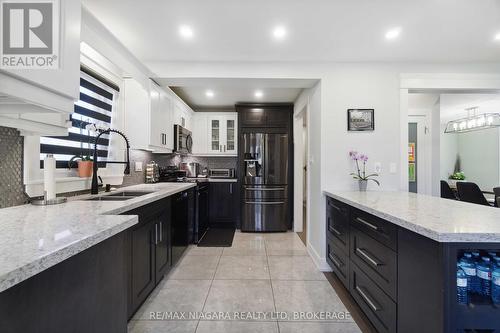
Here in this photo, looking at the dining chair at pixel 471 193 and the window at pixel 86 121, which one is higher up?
the window at pixel 86 121

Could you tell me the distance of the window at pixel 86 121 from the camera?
6.35 feet

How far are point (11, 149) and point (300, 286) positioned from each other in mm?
2569

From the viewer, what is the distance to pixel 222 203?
4566 mm

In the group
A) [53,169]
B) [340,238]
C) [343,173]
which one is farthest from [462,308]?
Answer: [53,169]

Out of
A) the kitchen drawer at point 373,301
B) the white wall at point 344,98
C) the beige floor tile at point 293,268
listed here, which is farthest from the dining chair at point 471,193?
the kitchen drawer at point 373,301

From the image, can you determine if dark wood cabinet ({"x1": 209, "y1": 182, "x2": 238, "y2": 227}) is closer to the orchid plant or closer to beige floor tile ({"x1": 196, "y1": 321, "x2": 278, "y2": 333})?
the orchid plant

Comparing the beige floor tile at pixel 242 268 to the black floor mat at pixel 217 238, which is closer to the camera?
the beige floor tile at pixel 242 268

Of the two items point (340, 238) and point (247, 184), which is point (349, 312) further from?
point (247, 184)

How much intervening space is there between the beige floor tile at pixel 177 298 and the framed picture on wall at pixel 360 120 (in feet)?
7.89

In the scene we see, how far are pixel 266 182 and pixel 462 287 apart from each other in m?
3.34

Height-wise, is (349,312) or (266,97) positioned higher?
(266,97)

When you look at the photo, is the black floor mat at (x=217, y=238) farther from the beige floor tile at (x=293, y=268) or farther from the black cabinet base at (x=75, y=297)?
the black cabinet base at (x=75, y=297)

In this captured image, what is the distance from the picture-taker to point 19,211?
1.31 meters

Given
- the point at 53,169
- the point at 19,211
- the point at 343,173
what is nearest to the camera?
the point at 19,211
